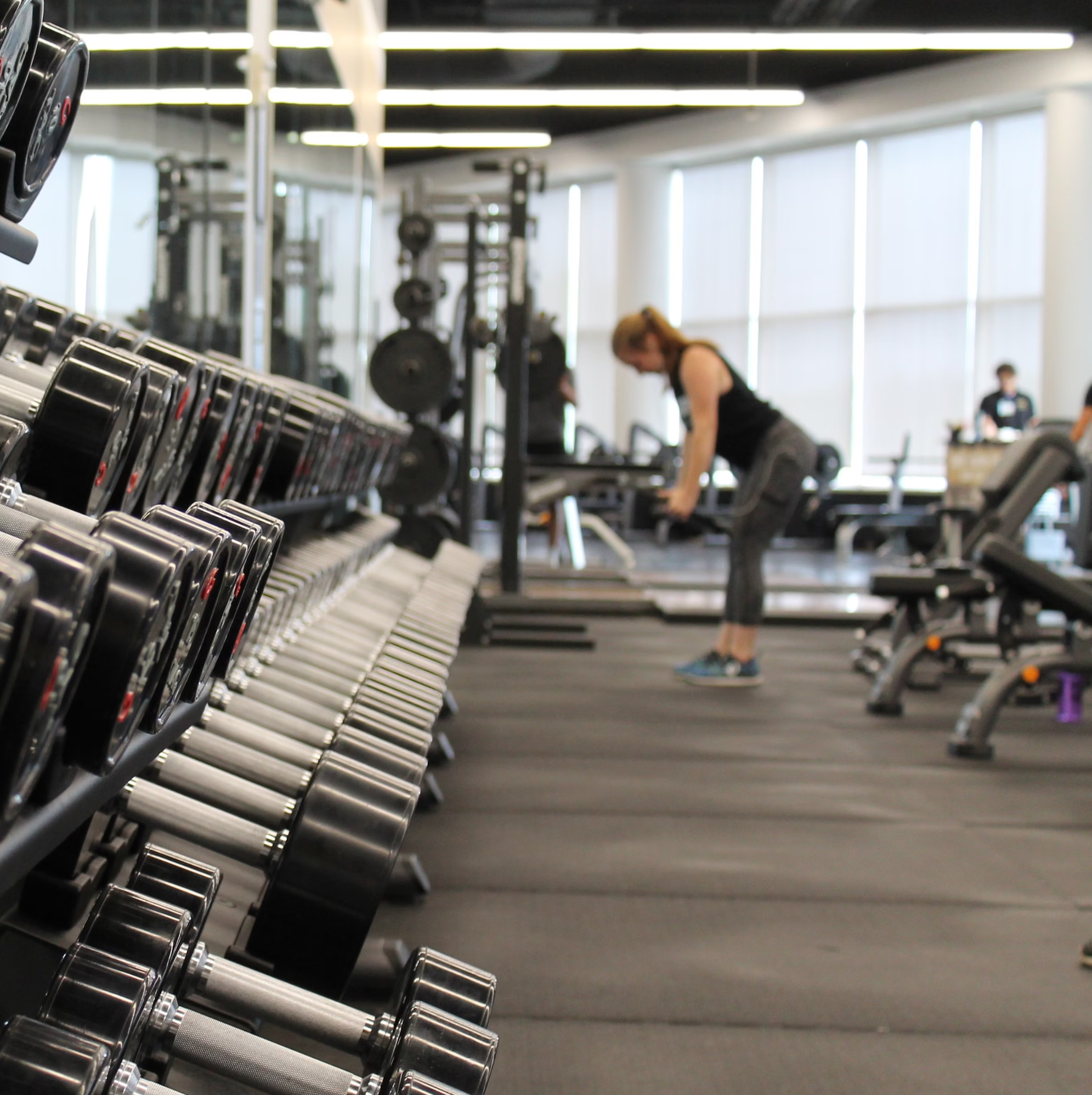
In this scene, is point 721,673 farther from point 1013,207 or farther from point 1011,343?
point 1013,207

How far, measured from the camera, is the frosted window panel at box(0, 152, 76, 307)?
7.61ft

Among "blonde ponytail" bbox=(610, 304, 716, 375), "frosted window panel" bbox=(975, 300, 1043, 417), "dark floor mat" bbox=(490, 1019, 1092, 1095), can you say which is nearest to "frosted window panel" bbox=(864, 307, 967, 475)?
"frosted window panel" bbox=(975, 300, 1043, 417)

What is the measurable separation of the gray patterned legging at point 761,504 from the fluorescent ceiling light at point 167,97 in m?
2.02

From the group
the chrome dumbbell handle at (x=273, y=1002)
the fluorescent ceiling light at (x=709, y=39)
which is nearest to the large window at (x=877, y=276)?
the fluorescent ceiling light at (x=709, y=39)

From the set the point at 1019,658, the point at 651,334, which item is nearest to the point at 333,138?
the point at 651,334

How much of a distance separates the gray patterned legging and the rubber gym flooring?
2.04 ft

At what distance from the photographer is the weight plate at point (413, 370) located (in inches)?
234

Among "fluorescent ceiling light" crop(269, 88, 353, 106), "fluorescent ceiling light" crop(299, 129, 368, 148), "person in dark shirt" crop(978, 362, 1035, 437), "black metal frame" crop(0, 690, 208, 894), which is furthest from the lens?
"person in dark shirt" crop(978, 362, 1035, 437)

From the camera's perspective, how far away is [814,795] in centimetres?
291

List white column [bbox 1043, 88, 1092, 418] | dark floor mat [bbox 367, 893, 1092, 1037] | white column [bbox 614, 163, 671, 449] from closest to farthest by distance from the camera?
1. dark floor mat [bbox 367, 893, 1092, 1037]
2. white column [bbox 1043, 88, 1092, 418]
3. white column [bbox 614, 163, 671, 449]

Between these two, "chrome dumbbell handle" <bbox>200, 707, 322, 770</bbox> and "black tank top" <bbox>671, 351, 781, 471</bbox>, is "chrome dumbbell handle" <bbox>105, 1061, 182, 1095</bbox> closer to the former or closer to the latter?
"chrome dumbbell handle" <bbox>200, 707, 322, 770</bbox>

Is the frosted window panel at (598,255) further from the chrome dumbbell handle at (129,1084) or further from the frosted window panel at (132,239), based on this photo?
the chrome dumbbell handle at (129,1084)

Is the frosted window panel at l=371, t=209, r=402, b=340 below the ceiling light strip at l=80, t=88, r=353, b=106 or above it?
above

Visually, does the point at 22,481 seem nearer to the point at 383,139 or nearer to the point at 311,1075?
the point at 311,1075
